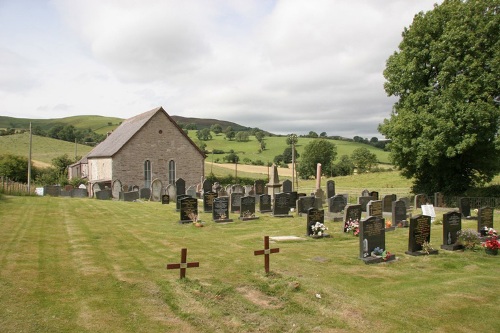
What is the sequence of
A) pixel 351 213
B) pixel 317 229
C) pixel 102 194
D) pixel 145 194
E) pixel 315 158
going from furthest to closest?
pixel 315 158
pixel 145 194
pixel 102 194
pixel 351 213
pixel 317 229

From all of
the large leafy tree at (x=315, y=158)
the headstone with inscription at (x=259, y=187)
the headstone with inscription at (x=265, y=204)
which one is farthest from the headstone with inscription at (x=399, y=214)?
the large leafy tree at (x=315, y=158)

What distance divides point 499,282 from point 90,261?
1047 cm

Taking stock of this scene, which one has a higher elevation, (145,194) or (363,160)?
(363,160)

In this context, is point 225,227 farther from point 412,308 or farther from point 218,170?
point 218,170

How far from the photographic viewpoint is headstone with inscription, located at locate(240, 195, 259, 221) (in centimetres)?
1960

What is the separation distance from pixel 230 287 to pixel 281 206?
42.0 ft

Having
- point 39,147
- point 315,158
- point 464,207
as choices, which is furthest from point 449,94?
point 39,147

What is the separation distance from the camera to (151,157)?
3997 cm

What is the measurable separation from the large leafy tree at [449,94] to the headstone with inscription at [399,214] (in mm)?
7435

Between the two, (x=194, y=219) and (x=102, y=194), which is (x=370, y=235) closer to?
(x=194, y=219)

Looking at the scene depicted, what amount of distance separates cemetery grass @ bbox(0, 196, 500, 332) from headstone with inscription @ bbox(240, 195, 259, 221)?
510 centimetres

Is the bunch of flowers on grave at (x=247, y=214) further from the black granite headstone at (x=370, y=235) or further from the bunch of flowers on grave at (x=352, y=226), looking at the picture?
the black granite headstone at (x=370, y=235)

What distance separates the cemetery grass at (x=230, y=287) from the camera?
6754 mm

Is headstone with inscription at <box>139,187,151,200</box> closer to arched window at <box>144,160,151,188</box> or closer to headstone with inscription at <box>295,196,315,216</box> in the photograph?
arched window at <box>144,160,151,188</box>
